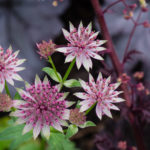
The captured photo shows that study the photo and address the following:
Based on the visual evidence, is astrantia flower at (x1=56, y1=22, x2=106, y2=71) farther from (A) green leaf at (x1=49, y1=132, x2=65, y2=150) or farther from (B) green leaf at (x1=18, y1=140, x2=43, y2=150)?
(B) green leaf at (x1=18, y1=140, x2=43, y2=150)

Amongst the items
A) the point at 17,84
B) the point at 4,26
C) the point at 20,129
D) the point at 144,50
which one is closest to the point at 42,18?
the point at 4,26

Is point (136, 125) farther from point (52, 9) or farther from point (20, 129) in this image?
point (52, 9)

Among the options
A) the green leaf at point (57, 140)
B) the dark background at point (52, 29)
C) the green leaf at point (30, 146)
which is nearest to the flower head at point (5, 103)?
the green leaf at point (57, 140)

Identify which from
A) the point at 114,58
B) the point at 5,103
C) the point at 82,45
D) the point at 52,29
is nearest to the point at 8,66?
the point at 5,103

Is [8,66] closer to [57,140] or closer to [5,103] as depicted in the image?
[5,103]

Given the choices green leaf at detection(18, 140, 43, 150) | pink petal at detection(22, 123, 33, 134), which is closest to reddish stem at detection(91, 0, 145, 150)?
pink petal at detection(22, 123, 33, 134)
